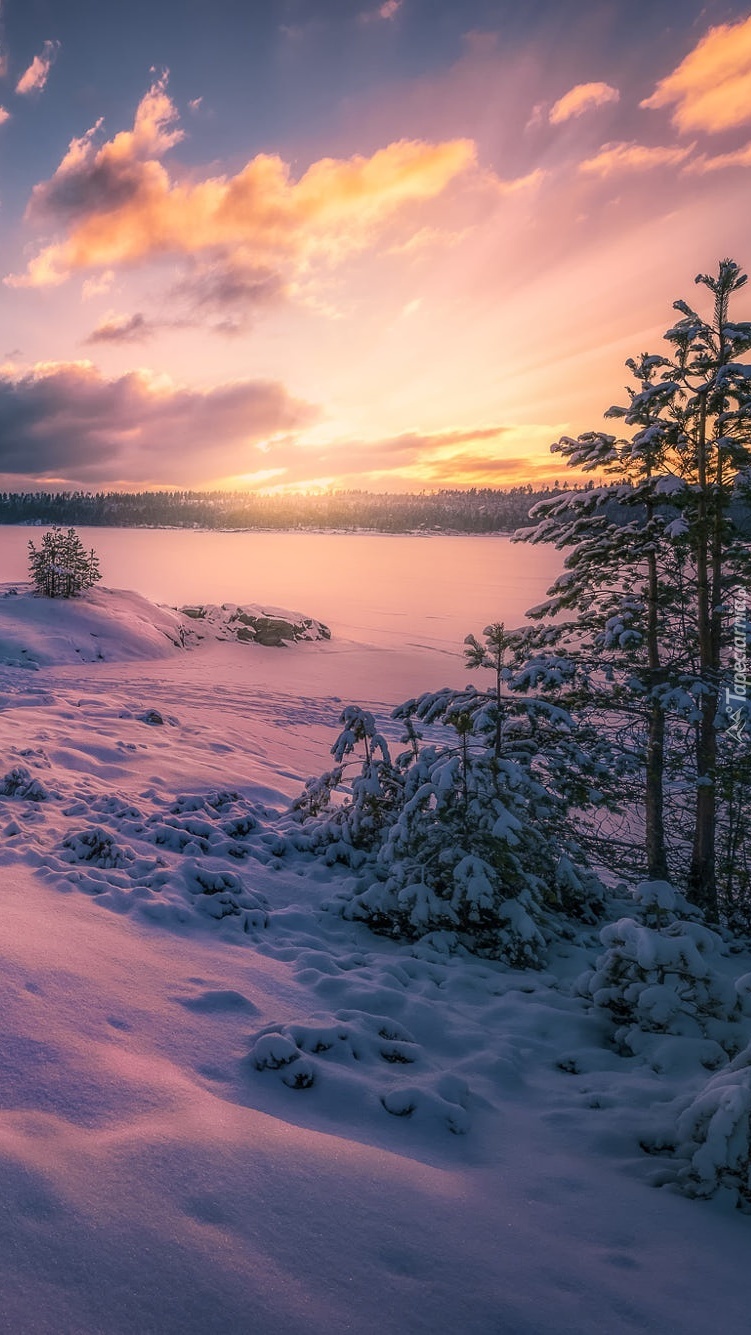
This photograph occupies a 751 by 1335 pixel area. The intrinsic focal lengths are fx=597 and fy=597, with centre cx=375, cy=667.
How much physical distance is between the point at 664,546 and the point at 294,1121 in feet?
27.9

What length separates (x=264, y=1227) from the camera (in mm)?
2223

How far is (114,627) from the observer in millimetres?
22922

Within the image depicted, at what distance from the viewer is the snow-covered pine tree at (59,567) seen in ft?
80.3

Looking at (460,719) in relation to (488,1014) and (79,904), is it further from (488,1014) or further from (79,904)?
(79,904)

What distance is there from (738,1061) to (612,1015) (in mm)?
1666

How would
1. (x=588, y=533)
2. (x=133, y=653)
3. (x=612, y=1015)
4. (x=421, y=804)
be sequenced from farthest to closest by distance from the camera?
(x=133, y=653)
(x=588, y=533)
(x=421, y=804)
(x=612, y=1015)

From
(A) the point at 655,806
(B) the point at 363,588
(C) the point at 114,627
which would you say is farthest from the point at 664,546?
(B) the point at 363,588

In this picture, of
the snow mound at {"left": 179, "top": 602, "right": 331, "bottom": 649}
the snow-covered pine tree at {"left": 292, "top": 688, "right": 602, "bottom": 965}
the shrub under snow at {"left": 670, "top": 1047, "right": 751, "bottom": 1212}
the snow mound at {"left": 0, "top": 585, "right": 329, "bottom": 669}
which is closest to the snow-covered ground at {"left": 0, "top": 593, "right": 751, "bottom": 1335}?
the shrub under snow at {"left": 670, "top": 1047, "right": 751, "bottom": 1212}

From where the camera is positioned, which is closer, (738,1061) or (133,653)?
(738,1061)

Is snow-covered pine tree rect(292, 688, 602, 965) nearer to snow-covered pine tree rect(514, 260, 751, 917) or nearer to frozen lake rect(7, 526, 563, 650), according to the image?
snow-covered pine tree rect(514, 260, 751, 917)

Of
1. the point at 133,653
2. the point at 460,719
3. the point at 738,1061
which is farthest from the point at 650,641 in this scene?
the point at 133,653

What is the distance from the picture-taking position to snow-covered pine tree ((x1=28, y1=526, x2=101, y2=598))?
24469mm

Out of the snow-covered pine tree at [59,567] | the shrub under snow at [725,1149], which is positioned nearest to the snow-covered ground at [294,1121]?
the shrub under snow at [725,1149]

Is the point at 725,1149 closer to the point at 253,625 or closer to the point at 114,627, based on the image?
the point at 114,627
